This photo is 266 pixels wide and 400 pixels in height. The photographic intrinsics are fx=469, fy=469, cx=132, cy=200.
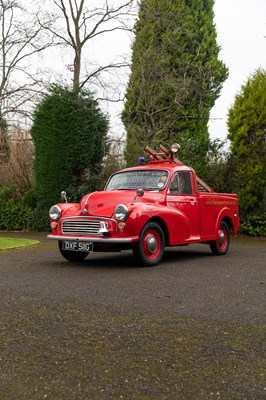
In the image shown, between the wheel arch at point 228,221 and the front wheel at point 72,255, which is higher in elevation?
the wheel arch at point 228,221

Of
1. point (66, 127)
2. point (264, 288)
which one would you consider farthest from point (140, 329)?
point (66, 127)

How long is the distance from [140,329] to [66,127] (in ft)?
39.4

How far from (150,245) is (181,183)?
5.48 feet

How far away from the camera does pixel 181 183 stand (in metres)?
8.73

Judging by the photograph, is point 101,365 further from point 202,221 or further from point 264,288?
point 202,221

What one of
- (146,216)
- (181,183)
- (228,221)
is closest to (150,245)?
(146,216)

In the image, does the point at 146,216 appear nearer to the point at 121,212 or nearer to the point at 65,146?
the point at 121,212

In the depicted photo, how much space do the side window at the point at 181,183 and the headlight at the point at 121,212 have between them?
1.48 meters

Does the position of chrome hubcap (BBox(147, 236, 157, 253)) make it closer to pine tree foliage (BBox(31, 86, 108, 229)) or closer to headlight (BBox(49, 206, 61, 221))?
headlight (BBox(49, 206, 61, 221))

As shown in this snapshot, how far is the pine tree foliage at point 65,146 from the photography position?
15.2m

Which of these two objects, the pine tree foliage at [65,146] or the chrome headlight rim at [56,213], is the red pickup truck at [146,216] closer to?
the chrome headlight rim at [56,213]

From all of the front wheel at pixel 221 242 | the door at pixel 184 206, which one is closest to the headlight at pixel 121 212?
the door at pixel 184 206

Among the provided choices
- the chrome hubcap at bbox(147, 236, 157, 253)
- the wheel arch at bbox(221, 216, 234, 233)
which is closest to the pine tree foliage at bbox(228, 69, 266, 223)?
the wheel arch at bbox(221, 216, 234, 233)

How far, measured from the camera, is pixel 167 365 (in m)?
3.18
